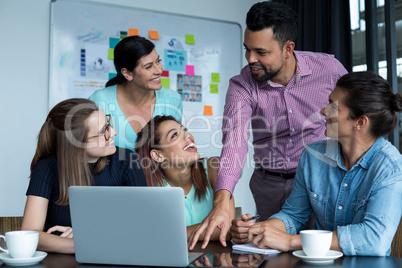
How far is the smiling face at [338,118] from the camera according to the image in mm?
1568

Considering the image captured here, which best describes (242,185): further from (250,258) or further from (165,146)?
(250,258)

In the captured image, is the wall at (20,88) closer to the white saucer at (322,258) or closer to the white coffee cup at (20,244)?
the white coffee cup at (20,244)

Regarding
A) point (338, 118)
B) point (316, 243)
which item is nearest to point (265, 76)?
point (338, 118)

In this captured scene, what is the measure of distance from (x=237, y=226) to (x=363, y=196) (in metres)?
0.40

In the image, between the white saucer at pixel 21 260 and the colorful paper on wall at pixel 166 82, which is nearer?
the white saucer at pixel 21 260

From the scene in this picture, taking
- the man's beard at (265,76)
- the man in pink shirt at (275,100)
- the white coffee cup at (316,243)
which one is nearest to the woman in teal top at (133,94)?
the man in pink shirt at (275,100)

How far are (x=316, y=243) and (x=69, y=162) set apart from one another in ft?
3.34

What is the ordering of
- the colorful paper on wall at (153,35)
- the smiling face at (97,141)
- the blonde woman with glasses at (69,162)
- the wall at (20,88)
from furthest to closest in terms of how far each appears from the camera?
the colorful paper on wall at (153,35)
the wall at (20,88)
the smiling face at (97,141)
the blonde woman with glasses at (69,162)

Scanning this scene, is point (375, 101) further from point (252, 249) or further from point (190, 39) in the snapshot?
point (190, 39)

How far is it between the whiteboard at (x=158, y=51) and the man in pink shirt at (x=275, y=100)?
4.94 feet

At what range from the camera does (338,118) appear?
5.20 feet

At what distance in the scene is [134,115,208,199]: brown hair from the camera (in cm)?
209

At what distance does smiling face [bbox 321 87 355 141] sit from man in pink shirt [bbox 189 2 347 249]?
0.44m

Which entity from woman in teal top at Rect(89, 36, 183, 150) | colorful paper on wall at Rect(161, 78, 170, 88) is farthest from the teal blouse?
colorful paper on wall at Rect(161, 78, 170, 88)
